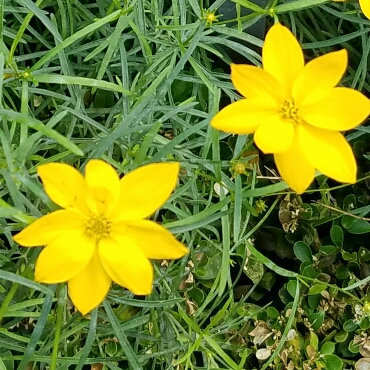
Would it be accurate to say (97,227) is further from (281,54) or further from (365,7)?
(365,7)

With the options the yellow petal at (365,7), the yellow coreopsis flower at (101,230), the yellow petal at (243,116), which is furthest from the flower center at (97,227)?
the yellow petal at (365,7)

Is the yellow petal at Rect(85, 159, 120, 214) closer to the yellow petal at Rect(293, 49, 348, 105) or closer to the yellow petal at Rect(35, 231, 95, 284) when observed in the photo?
the yellow petal at Rect(35, 231, 95, 284)

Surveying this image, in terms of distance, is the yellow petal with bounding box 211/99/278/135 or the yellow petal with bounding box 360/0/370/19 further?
the yellow petal with bounding box 360/0/370/19

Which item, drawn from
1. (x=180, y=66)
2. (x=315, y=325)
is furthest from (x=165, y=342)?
(x=180, y=66)

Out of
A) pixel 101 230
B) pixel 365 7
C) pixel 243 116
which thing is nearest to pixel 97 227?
pixel 101 230

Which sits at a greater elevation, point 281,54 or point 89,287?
point 281,54

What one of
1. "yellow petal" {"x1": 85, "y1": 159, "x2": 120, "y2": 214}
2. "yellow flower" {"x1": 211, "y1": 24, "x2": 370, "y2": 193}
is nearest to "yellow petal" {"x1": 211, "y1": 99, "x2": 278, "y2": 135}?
"yellow flower" {"x1": 211, "y1": 24, "x2": 370, "y2": 193}
